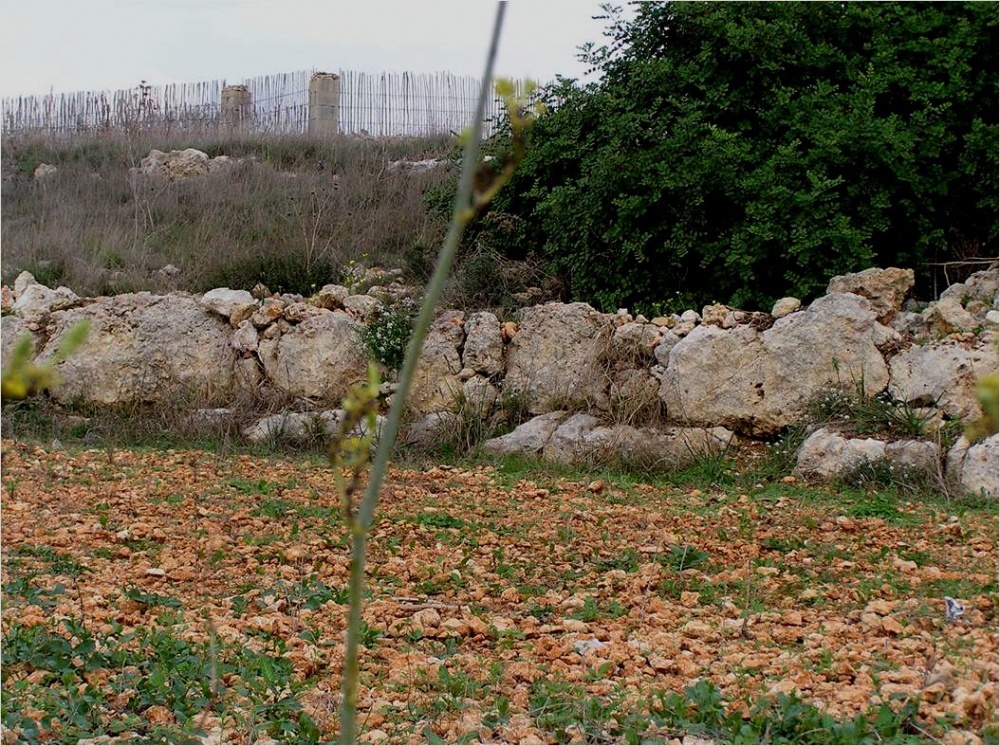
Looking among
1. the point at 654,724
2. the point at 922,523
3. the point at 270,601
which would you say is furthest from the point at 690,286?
the point at 654,724

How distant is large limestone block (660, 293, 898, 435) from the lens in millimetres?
6949

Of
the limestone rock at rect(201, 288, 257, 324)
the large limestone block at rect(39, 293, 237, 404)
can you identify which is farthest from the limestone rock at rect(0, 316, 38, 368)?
the limestone rock at rect(201, 288, 257, 324)

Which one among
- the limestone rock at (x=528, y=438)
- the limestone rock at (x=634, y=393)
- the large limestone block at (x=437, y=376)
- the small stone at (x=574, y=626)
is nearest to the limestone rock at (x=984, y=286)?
the limestone rock at (x=634, y=393)

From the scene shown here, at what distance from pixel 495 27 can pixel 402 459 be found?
6.69 metres

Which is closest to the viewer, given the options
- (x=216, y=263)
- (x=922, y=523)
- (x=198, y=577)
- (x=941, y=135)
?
(x=198, y=577)

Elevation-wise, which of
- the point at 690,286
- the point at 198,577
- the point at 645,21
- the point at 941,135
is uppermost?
the point at 645,21

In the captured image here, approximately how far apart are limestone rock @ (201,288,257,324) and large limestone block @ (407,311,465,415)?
162cm

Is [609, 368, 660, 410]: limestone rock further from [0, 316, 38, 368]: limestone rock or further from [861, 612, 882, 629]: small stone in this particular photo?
[0, 316, 38, 368]: limestone rock

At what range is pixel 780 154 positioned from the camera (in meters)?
7.82

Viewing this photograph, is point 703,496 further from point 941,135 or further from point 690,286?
point 941,135

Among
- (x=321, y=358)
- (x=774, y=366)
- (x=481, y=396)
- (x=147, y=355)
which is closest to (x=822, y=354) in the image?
(x=774, y=366)

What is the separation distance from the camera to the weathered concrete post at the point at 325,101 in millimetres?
17531

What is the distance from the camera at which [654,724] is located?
9.77 ft

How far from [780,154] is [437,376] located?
308cm
